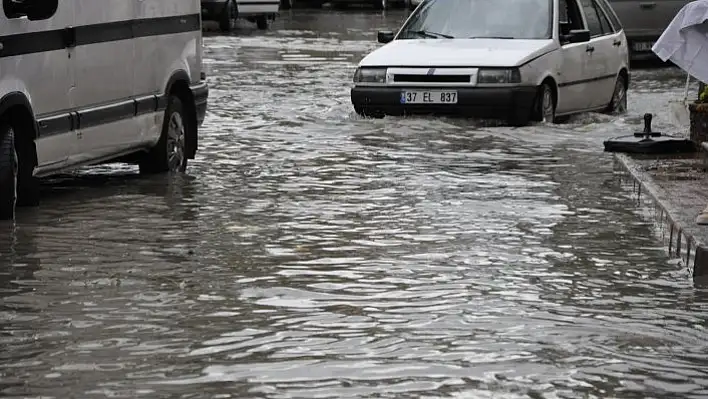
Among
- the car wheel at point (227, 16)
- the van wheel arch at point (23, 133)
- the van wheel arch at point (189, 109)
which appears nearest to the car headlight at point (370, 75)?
the van wheel arch at point (189, 109)

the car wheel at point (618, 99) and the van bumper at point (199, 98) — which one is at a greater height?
the van bumper at point (199, 98)

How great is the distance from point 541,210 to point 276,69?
15420 millimetres

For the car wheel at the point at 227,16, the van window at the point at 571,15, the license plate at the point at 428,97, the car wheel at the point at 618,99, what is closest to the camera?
the license plate at the point at 428,97

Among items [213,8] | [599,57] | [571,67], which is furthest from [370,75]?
[213,8]

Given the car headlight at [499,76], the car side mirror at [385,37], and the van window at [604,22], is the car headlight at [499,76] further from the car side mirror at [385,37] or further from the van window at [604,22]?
the van window at [604,22]

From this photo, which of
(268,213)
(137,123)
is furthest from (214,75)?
(268,213)

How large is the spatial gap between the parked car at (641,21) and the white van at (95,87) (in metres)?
14.3

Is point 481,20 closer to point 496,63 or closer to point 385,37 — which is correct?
point 385,37

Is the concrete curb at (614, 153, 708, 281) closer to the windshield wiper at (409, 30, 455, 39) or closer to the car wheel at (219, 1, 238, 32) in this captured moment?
the windshield wiper at (409, 30, 455, 39)

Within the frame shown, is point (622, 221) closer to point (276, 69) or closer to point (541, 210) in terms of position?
point (541, 210)

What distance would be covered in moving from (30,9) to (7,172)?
3.27ft

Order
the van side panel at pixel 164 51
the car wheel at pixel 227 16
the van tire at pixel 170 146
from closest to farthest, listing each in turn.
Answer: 1. the van side panel at pixel 164 51
2. the van tire at pixel 170 146
3. the car wheel at pixel 227 16

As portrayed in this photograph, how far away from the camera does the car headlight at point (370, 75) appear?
60.1 ft

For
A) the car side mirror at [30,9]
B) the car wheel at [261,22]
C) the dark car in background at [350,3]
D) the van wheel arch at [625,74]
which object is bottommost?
the dark car in background at [350,3]
